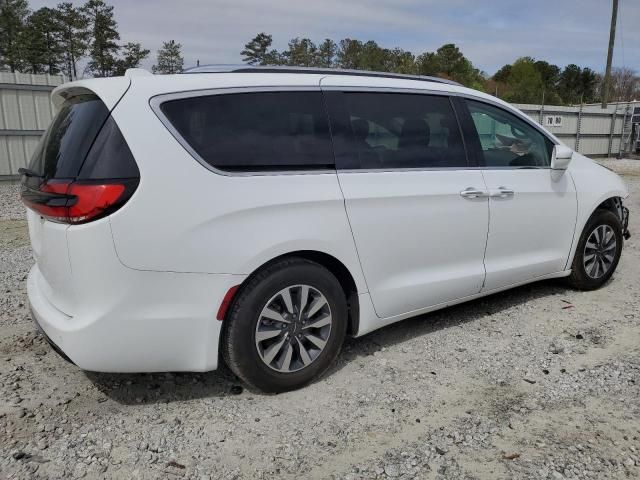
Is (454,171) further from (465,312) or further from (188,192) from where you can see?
(188,192)

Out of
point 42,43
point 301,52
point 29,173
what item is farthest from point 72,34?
point 29,173

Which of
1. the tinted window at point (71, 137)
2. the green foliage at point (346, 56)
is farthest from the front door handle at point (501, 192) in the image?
the green foliage at point (346, 56)

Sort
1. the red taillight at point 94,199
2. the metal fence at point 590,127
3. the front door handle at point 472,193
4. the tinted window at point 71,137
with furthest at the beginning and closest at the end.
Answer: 1. the metal fence at point 590,127
2. the front door handle at point 472,193
3. the tinted window at point 71,137
4. the red taillight at point 94,199

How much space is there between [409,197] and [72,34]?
3451cm

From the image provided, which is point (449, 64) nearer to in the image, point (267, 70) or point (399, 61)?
point (399, 61)

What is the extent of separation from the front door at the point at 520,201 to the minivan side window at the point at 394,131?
0.31m

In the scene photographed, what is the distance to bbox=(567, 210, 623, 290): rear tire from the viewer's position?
4.85 metres

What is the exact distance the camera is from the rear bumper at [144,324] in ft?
8.66

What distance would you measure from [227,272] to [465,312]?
8.12 ft

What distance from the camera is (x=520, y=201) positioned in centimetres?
419

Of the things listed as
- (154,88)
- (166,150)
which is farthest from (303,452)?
(154,88)

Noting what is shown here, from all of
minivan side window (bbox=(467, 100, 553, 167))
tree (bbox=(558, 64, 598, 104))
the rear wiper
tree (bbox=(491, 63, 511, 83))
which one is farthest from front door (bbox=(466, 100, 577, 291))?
tree (bbox=(558, 64, 598, 104))

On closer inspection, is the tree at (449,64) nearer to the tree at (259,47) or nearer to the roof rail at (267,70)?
the tree at (259,47)

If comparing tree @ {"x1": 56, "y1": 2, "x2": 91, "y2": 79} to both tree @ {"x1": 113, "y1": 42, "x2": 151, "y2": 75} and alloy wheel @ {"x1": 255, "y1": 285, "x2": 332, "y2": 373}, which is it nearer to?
tree @ {"x1": 113, "y1": 42, "x2": 151, "y2": 75}
